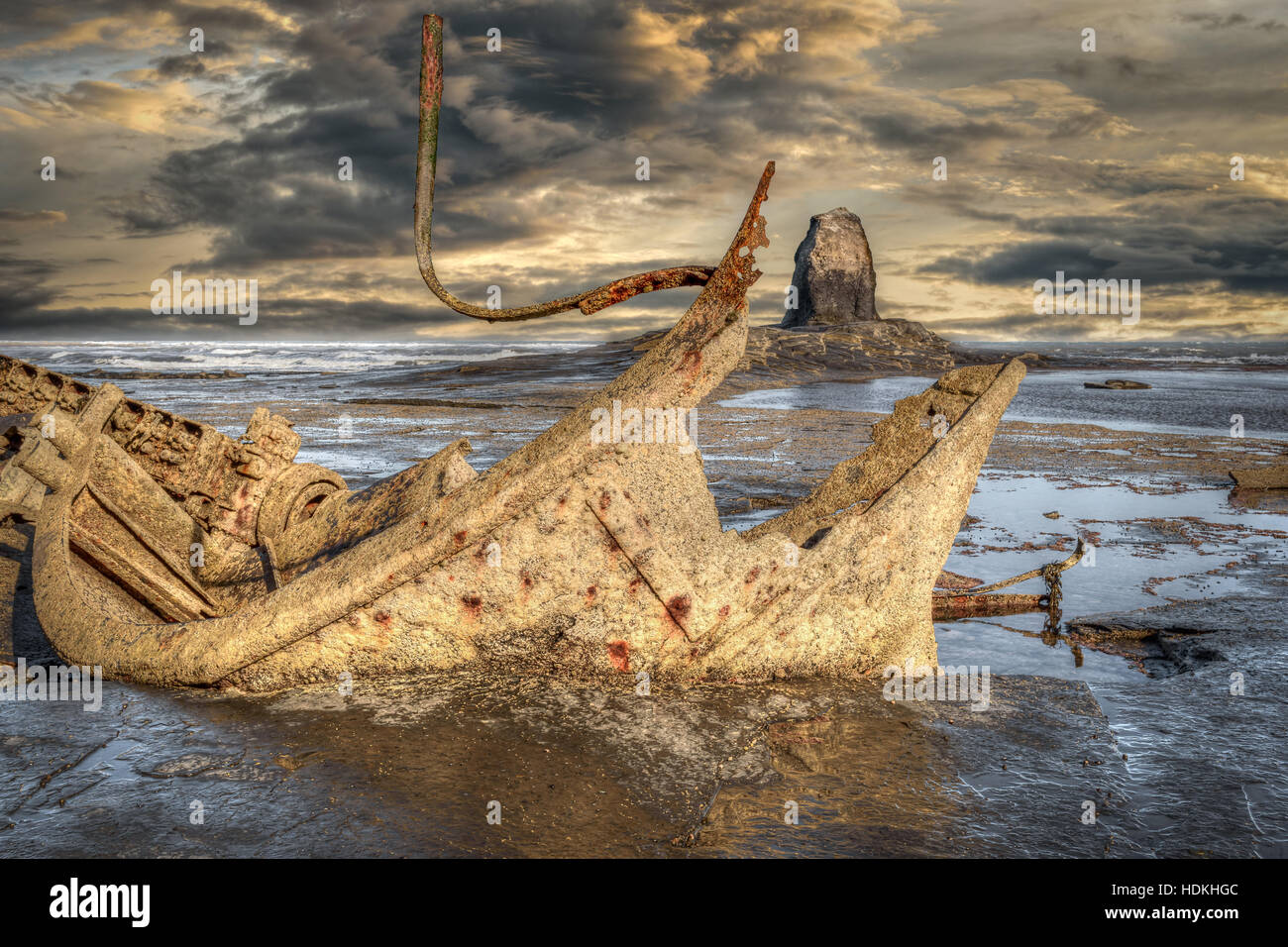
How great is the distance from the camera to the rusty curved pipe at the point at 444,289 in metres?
3.06

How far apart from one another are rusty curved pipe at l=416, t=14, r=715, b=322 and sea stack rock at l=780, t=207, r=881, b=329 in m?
80.3

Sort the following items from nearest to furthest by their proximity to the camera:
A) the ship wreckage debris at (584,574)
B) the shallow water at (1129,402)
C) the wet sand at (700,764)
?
1. the wet sand at (700,764)
2. the ship wreckage debris at (584,574)
3. the shallow water at (1129,402)

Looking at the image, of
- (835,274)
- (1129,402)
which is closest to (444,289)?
(1129,402)

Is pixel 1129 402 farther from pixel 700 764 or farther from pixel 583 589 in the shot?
pixel 700 764

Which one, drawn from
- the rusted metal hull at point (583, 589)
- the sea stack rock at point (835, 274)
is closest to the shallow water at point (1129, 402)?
the rusted metal hull at point (583, 589)

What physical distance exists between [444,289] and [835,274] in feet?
277

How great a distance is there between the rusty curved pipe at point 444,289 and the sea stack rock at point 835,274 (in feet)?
263

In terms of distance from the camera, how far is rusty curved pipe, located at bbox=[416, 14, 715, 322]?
3.06m

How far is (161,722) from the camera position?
11.7ft

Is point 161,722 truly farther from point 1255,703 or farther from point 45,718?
point 1255,703

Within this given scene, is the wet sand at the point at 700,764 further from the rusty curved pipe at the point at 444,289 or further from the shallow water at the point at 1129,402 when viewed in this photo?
the shallow water at the point at 1129,402

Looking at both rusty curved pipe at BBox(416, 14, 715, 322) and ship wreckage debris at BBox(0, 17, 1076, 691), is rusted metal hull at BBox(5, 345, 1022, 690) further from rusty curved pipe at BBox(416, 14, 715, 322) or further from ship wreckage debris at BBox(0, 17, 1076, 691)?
rusty curved pipe at BBox(416, 14, 715, 322)

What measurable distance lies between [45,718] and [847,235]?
87829mm

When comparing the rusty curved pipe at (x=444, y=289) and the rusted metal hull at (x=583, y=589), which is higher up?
the rusty curved pipe at (x=444, y=289)
